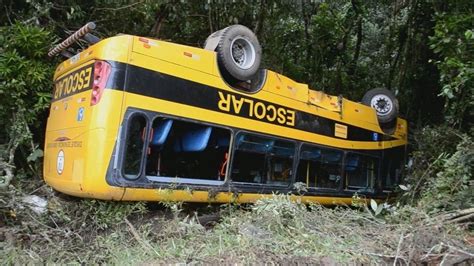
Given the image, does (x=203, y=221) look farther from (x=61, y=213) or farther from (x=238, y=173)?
(x=61, y=213)

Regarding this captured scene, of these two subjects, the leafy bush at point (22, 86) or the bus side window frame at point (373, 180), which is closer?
the leafy bush at point (22, 86)

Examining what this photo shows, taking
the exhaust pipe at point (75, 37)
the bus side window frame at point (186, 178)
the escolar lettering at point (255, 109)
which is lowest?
the bus side window frame at point (186, 178)

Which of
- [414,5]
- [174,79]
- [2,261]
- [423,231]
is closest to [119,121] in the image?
[174,79]

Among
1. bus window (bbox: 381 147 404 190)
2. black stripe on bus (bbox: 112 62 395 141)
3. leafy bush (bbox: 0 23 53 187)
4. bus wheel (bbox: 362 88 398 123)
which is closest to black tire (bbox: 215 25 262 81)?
black stripe on bus (bbox: 112 62 395 141)

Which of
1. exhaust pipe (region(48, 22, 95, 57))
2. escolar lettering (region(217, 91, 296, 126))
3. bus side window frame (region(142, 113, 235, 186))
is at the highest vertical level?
exhaust pipe (region(48, 22, 95, 57))

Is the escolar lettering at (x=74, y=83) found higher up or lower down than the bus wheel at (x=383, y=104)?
lower down

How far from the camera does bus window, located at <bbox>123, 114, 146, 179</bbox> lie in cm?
462

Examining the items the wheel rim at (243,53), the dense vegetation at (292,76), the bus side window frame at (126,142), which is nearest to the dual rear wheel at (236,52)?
the wheel rim at (243,53)

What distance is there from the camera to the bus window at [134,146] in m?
4.62

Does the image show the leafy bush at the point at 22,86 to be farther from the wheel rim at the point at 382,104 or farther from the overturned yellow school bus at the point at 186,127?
the wheel rim at the point at 382,104

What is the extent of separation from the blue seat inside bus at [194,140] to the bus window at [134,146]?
0.64 metres

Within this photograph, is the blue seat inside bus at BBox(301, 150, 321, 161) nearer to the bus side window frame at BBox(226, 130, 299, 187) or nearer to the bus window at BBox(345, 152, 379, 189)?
the bus side window frame at BBox(226, 130, 299, 187)

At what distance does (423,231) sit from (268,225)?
51.4 inches

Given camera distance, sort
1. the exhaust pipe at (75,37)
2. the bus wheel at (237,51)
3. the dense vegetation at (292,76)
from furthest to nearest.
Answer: the bus wheel at (237,51)
the exhaust pipe at (75,37)
the dense vegetation at (292,76)
